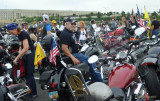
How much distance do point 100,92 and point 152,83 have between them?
1742mm

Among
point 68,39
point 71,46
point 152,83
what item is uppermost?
point 68,39

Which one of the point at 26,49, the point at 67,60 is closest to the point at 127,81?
the point at 67,60

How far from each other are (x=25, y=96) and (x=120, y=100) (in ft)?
5.88

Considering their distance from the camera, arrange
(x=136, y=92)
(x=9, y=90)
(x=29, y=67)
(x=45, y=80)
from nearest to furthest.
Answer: (x=136, y=92) < (x=9, y=90) < (x=45, y=80) < (x=29, y=67)

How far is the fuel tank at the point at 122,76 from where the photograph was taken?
11.3 feet

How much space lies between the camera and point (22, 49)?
219 inches

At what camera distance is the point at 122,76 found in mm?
3531

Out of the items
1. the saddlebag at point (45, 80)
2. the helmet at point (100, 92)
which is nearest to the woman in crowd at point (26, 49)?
the saddlebag at point (45, 80)

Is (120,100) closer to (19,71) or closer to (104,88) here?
(104,88)

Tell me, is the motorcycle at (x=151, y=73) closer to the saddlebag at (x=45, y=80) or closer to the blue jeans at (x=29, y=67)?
the saddlebag at (x=45, y=80)

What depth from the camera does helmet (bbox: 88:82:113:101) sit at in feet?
9.31

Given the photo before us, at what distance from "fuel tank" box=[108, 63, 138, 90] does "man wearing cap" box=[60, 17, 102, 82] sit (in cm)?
118

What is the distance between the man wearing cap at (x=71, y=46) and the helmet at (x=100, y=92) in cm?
166

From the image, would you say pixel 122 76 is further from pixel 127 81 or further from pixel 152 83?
pixel 152 83
